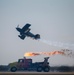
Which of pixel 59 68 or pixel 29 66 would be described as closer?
pixel 59 68

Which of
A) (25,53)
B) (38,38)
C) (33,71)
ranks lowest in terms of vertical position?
(33,71)

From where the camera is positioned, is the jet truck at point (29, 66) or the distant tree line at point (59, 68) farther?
the jet truck at point (29, 66)

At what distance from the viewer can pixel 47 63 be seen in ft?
35.7

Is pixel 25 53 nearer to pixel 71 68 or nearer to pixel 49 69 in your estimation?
pixel 49 69

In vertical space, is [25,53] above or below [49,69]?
above

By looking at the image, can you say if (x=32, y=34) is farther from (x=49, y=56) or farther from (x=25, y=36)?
(x=49, y=56)

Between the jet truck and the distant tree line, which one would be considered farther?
the jet truck

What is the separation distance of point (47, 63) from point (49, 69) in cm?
29

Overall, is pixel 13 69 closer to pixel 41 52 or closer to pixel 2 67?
pixel 2 67

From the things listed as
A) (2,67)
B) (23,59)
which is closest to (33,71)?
(23,59)

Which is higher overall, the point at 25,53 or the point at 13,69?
the point at 25,53

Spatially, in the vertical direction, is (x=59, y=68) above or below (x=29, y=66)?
below

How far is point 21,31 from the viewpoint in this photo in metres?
11.2

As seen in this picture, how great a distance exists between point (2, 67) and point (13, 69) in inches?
20.5
